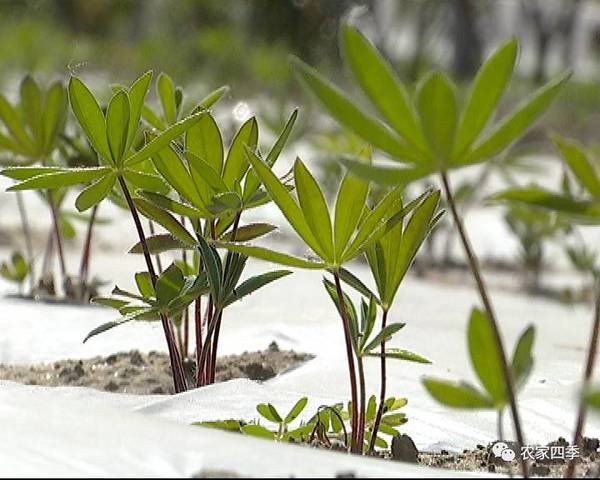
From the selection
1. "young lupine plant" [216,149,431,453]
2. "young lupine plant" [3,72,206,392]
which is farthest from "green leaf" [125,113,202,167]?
"young lupine plant" [216,149,431,453]

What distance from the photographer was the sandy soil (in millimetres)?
1671

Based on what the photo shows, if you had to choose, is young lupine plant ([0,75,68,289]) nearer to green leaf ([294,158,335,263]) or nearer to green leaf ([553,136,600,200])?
green leaf ([294,158,335,263])

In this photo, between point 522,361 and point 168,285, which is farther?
point 168,285

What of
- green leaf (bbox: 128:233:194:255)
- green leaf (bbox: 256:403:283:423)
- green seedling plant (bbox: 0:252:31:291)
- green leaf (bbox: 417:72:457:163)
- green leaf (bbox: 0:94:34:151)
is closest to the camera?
green leaf (bbox: 417:72:457:163)

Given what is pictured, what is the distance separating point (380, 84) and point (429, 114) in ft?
0.17

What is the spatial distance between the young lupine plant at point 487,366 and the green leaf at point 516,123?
0.40 feet

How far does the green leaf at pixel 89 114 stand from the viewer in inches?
51.3

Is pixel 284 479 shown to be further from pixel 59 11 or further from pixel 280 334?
pixel 59 11

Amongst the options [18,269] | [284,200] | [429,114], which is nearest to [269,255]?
[284,200]

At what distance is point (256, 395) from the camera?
1379 millimetres

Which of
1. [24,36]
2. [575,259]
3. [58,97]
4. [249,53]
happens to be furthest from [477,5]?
[58,97]

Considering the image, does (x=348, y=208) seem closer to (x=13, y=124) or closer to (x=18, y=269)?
(x=13, y=124)

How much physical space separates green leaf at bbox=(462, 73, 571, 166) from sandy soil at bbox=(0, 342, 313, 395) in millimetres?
748

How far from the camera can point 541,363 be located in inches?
76.0
